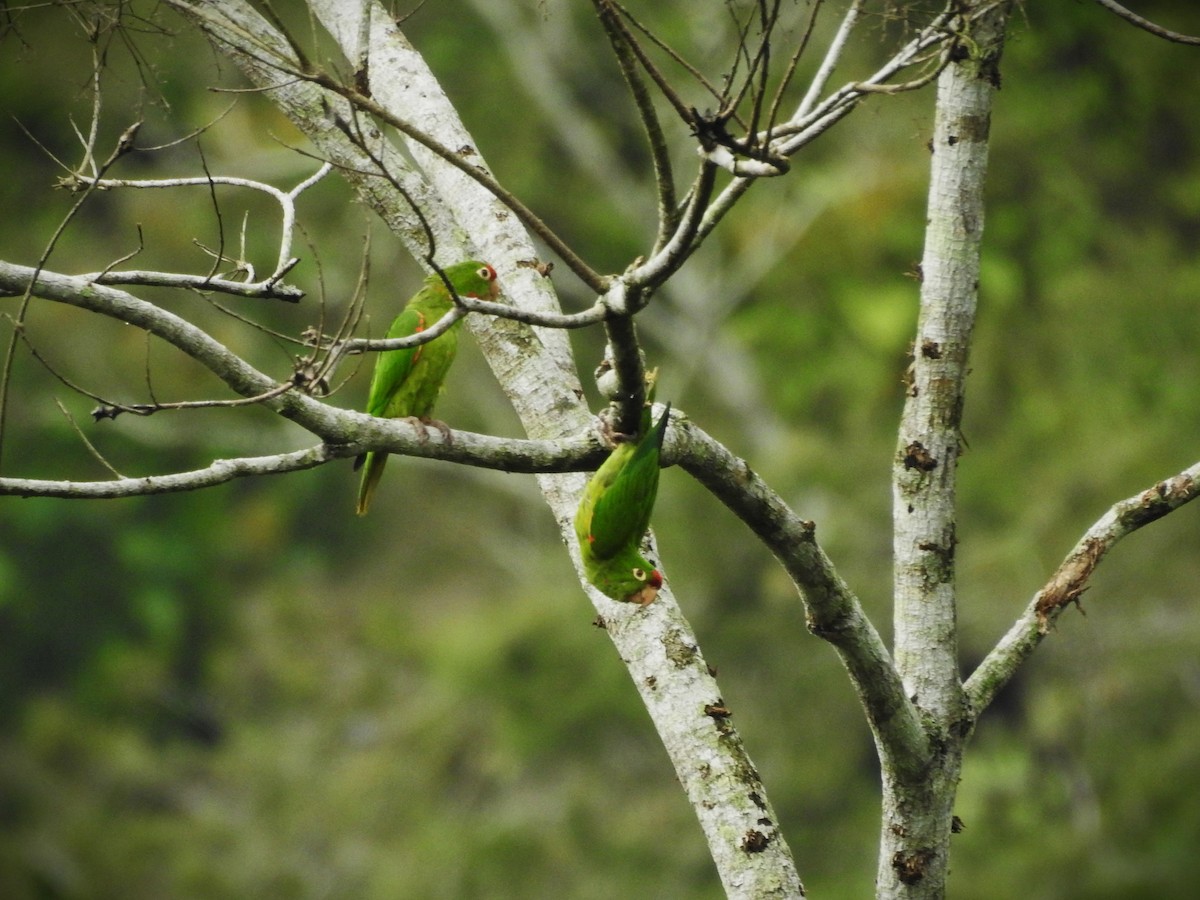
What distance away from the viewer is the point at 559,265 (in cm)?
1655

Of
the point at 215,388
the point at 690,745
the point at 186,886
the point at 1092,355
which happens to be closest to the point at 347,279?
the point at 215,388

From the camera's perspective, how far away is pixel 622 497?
2998 mm

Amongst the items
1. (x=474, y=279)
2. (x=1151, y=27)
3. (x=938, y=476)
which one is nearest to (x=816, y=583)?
(x=938, y=476)

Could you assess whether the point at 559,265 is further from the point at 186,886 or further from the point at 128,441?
the point at 186,886

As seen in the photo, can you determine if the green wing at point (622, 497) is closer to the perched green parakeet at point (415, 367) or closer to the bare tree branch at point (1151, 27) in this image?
the perched green parakeet at point (415, 367)

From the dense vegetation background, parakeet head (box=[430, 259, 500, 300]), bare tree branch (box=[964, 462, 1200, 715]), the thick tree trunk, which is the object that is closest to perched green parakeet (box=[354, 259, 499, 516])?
parakeet head (box=[430, 259, 500, 300])

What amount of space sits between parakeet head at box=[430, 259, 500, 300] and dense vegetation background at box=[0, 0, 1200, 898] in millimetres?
4652

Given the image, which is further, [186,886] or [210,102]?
[210,102]

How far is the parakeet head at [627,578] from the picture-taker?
3.26 metres

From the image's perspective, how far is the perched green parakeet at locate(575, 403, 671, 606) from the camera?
9.45 feet

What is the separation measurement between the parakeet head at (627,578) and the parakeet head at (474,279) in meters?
1.01

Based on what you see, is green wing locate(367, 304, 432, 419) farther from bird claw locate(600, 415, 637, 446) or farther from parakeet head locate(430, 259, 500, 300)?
bird claw locate(600, 415, 637, 446)

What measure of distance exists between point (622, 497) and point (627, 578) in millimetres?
351

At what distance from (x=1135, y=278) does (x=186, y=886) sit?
1321 centimetres
